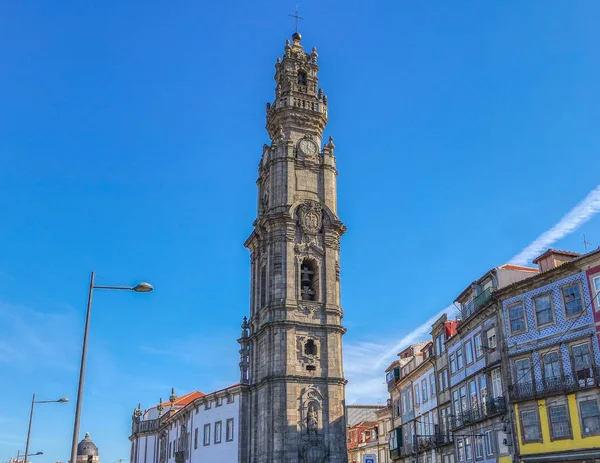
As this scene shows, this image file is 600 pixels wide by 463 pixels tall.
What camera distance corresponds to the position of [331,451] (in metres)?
41.2

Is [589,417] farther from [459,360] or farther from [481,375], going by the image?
[459,360]

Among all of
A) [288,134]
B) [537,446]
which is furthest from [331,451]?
[288,134]

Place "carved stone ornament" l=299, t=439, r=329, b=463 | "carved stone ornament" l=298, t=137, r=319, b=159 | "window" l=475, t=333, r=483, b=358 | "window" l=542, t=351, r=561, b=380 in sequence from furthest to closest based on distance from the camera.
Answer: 1. "carved stone ornament" l=298, t=137, r=319, b=159
2. "carved stone ornament" l=299, t=439, r=329, b=463
3. "window" l=475, t=333, r=483, b=358
4. "window" l=542, t=351, r=561, b=380

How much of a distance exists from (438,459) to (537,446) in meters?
14.0

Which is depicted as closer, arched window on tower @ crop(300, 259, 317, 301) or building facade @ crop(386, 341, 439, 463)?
building facade @ crop(386, 341, 439, 463)

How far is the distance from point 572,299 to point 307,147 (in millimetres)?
24558

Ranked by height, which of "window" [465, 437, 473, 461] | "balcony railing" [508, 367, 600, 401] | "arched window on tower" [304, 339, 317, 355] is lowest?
"window" [465, 437, 473, 461]

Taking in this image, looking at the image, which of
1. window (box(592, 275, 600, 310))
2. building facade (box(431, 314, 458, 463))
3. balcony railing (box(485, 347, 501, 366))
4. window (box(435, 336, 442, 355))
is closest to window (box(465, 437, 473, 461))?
building facade (box(431, 314, 458, 463))

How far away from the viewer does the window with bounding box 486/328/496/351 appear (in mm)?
33719

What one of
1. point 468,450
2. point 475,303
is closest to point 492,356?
point 475,303

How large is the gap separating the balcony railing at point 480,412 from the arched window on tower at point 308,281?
40.0 feet

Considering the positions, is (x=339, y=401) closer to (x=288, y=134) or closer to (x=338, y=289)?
(x=338, y=289)

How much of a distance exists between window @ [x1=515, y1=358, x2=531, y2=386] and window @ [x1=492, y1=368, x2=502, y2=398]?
1.35m

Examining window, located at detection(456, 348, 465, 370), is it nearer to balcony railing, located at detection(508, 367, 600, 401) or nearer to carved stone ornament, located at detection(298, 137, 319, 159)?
balcony railing, located at detection(508, 367, 600, 401)
